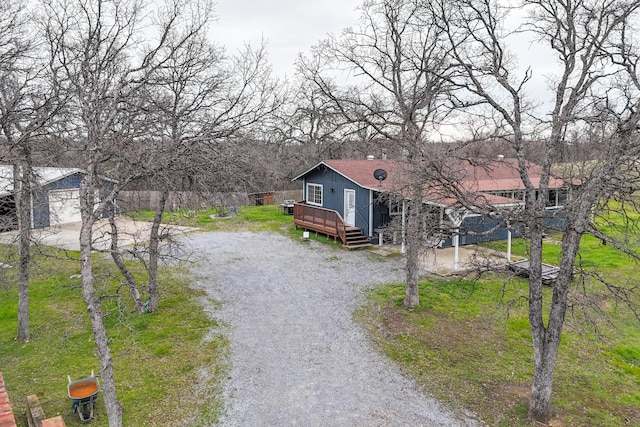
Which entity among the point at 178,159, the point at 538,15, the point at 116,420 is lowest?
the point at 116,420

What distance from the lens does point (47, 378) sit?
7.50m

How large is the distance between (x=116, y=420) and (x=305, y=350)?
3920 millimetres

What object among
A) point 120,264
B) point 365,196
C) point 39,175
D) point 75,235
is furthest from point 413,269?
point 75,235

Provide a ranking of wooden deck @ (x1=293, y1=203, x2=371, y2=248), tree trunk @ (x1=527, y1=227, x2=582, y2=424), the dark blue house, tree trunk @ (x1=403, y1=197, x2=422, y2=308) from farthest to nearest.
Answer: wooden deck @ (x1=293, y1=203, x2=371, y2=248)
the dark blue house
tree trunk @ (x1=403, y1=197, x2=422, y2=308)
tree trunk @ (x1=527, y1=227, x2=582, y2=424)

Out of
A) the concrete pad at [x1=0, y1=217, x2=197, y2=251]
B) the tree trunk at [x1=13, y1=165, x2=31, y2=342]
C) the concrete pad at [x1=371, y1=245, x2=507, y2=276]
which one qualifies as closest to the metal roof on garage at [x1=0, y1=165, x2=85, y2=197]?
the tree trunk at [x1=13, y1=165, x2=31, y2=342]

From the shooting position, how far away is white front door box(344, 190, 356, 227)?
18.7 metres

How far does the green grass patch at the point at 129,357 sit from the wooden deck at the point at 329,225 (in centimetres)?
741

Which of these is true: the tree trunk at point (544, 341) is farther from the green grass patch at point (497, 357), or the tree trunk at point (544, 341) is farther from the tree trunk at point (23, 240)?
the tree trunk at point (23, 240)

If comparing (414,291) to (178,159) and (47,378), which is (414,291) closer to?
(178,159)

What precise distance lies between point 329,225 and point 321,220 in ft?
2.06

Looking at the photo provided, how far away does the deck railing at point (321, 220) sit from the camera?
707 inches

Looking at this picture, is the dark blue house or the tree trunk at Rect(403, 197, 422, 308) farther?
the dark blue house

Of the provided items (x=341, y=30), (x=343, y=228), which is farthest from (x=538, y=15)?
(x=343, y=228)

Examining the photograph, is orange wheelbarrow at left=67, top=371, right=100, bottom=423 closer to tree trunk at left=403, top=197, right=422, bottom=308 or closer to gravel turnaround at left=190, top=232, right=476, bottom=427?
gravel turnaround at left=190, top=232, right=476, bottom=427
